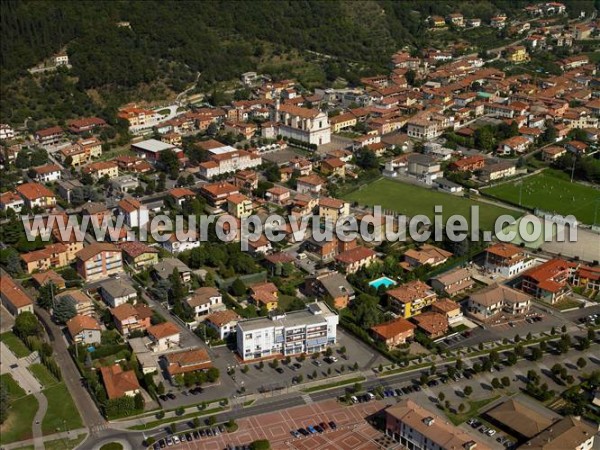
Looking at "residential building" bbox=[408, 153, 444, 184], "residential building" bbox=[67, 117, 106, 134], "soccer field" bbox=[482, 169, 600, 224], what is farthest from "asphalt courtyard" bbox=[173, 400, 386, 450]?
"residential building" bbox=[67, 117, 106, 134]

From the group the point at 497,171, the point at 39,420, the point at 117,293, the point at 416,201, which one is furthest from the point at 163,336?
the point at 497,171

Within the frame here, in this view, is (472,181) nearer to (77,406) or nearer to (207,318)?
(207,318)

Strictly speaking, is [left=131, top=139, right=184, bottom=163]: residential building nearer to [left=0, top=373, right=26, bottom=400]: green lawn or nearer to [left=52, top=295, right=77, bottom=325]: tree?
[left=52, top=295, right=77, bottom=325]: tree

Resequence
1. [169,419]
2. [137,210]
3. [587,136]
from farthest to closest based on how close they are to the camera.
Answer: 1. [587,136]
2. [137,210]
3. [169,419]

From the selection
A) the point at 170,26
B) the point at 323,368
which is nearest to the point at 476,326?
the point at 323,368

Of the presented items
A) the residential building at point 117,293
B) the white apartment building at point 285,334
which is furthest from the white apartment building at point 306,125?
the white apartment building at point 285,334

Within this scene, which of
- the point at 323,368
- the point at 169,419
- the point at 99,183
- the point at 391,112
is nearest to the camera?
the point at 169,419

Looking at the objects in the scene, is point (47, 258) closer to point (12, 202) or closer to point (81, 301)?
point (81, 301)
